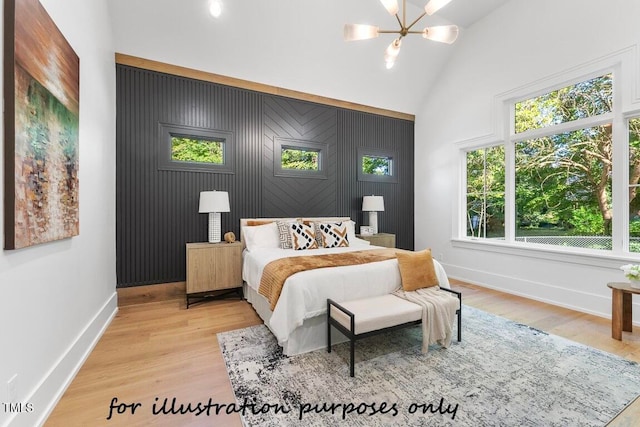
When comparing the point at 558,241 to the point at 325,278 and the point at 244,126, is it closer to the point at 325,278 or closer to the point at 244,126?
the point at 325,278

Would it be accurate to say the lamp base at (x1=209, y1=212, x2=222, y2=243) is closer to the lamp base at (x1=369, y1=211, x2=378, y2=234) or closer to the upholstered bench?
the upholstered bench

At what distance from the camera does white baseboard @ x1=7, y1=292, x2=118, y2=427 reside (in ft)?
5.00

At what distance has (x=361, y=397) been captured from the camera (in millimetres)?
1837

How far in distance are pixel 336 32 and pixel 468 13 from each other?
209cm

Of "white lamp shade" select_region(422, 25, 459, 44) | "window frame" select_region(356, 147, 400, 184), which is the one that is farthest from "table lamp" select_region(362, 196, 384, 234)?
"white lamp shade" select_region(422, 25, 459, 44)

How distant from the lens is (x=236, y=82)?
4.23m

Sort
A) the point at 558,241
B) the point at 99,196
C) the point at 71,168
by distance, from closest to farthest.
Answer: the point at 71,168 < the point at 99,196 < the point at 558,241

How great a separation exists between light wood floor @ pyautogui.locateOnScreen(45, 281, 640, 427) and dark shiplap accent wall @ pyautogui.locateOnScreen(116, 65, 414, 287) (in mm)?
861

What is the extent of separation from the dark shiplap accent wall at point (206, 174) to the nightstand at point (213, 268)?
1.72ft

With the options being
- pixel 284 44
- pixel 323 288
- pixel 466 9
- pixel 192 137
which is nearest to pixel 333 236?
pixel 323 288

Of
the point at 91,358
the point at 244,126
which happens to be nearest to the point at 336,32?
the point at 244,126

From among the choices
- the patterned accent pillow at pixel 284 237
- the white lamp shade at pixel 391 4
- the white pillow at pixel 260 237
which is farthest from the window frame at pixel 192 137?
the white lamp shade at pixel 391 4

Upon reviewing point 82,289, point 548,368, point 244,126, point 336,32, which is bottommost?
point 548,368

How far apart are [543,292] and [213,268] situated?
4.34 m
